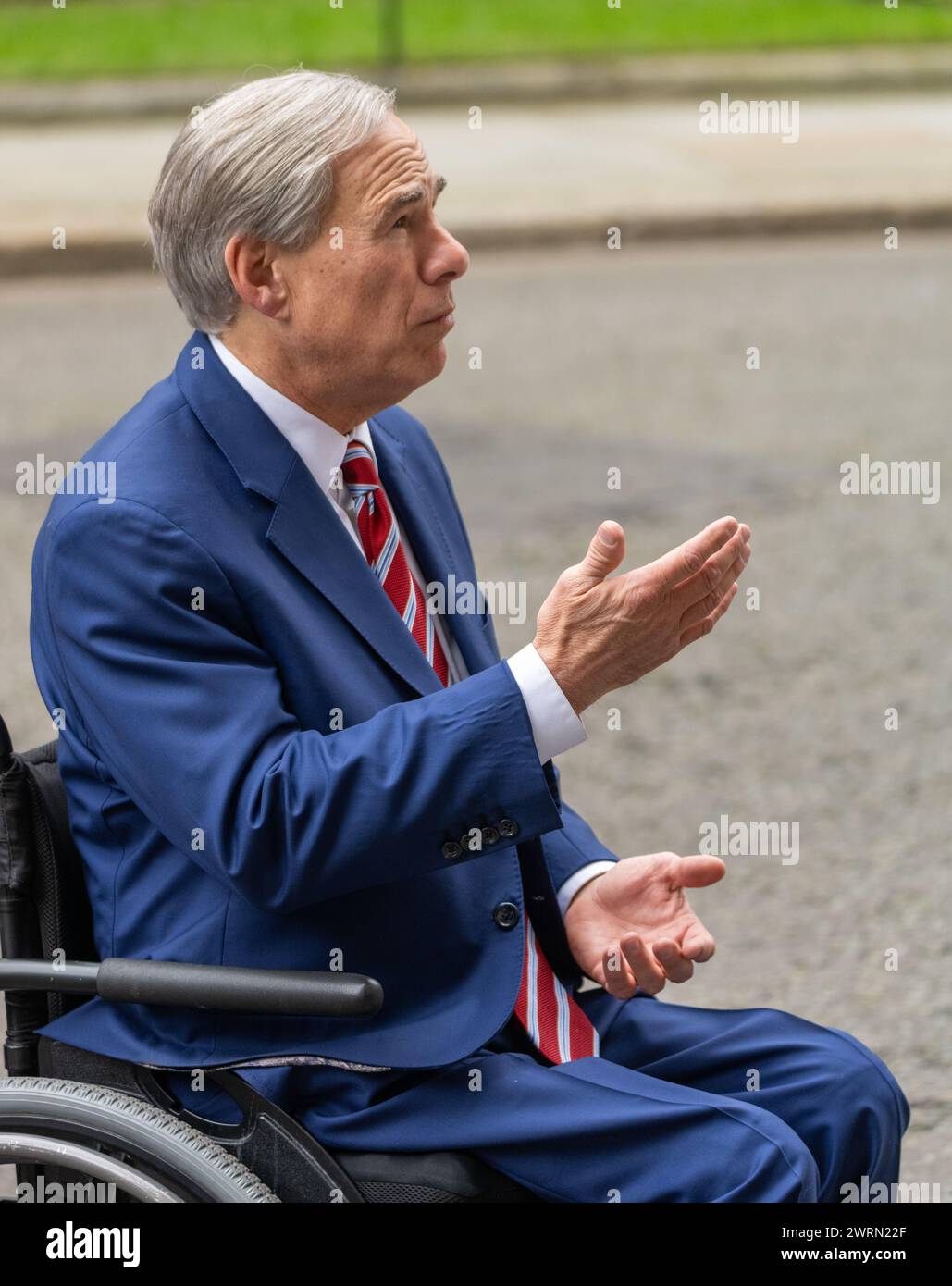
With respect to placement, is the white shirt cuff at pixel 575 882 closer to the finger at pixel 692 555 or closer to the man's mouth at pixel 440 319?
the finger at pixel 692 555

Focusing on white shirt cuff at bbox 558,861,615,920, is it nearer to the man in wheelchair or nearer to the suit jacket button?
the man in wheelchair

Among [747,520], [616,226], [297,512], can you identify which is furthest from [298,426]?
[616,226]

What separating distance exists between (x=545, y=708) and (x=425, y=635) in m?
0.41

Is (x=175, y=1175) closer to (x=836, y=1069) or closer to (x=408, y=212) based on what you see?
(x=836, y=1069)

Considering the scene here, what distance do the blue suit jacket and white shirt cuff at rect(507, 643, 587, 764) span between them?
0.7 inches

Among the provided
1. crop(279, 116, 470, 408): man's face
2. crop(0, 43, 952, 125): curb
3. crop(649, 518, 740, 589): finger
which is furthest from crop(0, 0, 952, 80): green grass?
crop(649, 518, 740, 589): finger

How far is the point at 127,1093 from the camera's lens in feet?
7.45

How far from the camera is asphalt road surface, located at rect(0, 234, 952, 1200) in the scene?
444 centimetres

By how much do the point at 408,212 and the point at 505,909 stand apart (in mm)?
829

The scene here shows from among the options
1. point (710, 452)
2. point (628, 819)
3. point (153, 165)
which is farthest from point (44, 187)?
point (628, 819)

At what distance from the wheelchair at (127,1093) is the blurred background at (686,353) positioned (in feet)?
1.69

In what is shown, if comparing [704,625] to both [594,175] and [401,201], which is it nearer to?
[401,201]

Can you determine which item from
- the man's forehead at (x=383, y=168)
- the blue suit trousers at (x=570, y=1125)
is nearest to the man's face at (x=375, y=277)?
the man's forehead at (x=383, y=168)

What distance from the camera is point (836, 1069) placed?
2455 mm
